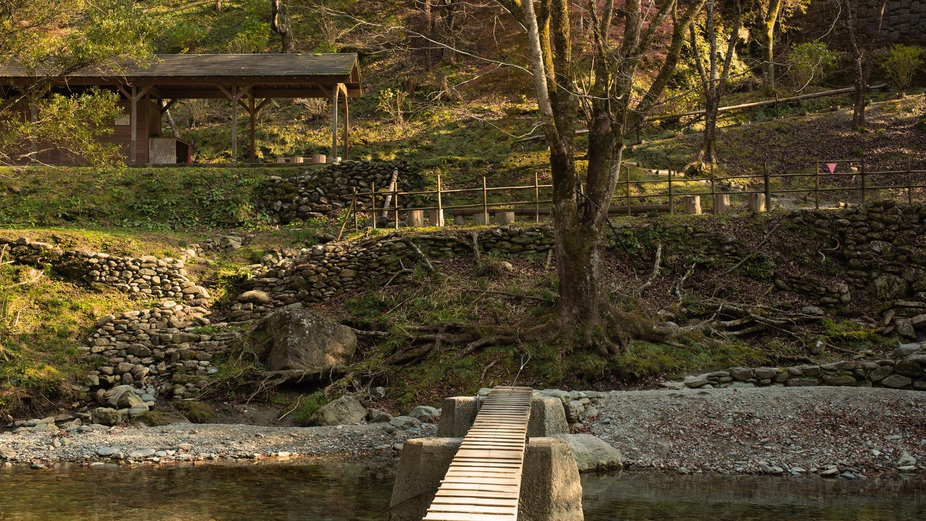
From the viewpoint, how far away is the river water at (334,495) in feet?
27.3

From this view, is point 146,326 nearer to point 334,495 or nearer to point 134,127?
point 334,495

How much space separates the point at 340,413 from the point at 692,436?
519cm

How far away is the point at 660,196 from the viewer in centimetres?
2253

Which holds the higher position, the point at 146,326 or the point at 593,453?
the point at 146,326

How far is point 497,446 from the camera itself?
7117 mm

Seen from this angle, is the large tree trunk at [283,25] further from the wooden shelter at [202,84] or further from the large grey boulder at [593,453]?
the large grey boulder at [593,453]

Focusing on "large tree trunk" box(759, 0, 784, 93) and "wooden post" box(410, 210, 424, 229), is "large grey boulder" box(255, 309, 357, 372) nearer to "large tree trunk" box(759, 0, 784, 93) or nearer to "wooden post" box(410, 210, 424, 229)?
"wooden post" box(410, 210, 424, 229)

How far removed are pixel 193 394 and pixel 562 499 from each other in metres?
8.85

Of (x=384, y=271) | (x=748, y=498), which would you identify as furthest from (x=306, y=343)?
(x=748, y=498)

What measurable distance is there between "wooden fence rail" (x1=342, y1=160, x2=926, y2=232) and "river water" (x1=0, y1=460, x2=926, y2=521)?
1041cm

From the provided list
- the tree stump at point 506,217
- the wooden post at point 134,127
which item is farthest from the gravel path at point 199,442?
the wooden post at point 134,127

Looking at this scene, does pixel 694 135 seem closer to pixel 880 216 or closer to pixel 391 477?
pixel 880 216

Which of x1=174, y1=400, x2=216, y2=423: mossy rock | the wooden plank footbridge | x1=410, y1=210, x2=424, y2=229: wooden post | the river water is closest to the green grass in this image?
x1=410, y1=210, x2=424, y2=229: wooden post

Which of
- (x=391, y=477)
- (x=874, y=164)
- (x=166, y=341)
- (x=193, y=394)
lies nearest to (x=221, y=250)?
(x=166, y=341)
